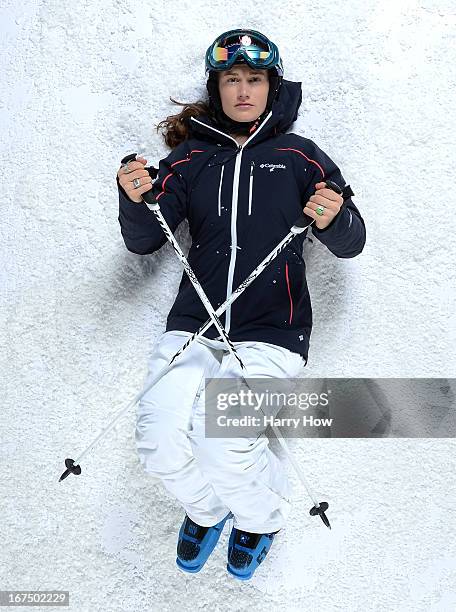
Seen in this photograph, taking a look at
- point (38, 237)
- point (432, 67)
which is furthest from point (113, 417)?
point (432, 67)

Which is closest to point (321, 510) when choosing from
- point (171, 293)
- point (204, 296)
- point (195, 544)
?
point (195, 544)

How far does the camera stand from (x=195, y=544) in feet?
5.00

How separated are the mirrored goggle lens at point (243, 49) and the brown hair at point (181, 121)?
16 centimetres

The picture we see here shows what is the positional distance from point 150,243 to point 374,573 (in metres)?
1.00

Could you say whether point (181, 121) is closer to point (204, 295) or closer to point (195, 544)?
point (204, 295)

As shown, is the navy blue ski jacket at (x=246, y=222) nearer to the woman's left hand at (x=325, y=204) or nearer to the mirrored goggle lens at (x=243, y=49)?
the woman's left hand at (x=325, y=204)

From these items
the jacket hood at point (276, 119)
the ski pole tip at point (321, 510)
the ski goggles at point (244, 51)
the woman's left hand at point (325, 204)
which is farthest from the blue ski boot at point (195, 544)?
the ski goggles at point (244, 51)

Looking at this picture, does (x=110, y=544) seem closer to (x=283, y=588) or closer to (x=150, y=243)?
(x=283, y=588)

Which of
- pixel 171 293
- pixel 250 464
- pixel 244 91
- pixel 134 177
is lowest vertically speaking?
pixel 250 464

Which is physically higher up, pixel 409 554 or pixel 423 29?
pixel 423 29

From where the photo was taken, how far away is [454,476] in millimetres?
1624

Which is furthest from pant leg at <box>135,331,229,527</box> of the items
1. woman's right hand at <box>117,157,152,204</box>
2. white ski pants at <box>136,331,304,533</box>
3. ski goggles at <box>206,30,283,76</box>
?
ski goggles at <box>206,30,283,76</box>

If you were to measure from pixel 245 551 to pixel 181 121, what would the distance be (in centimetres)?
111

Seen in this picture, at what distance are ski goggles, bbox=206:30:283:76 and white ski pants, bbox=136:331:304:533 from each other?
0.68 m
